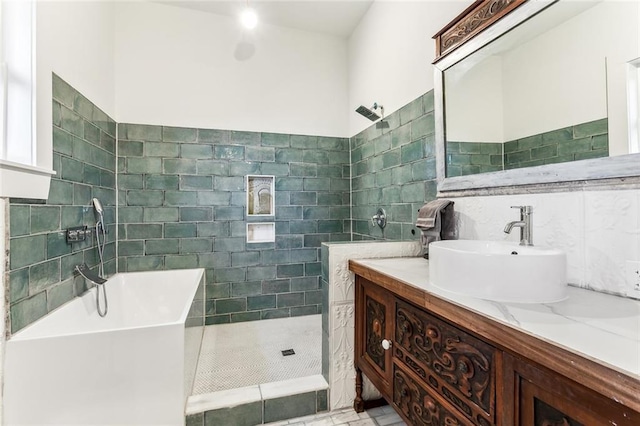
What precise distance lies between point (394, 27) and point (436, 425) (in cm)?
265

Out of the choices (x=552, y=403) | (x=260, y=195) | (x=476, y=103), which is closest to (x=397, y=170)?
(x=476, y=103)

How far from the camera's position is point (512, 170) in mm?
1370

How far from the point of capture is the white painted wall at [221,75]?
2.68m

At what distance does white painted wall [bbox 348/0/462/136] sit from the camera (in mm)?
1938

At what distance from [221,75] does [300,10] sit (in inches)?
39.5

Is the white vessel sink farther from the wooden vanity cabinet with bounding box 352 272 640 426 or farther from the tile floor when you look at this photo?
the tile floor

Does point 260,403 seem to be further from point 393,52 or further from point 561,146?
point 393,52

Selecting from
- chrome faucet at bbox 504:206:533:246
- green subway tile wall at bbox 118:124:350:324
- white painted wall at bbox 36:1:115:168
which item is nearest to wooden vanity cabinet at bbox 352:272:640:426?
chrome faucet at bbox 504:206:533:246

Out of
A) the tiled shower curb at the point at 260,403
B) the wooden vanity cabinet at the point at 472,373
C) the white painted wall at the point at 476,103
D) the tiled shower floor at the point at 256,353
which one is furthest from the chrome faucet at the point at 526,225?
the tiled shower floor at the point at 256,353

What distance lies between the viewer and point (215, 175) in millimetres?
2871

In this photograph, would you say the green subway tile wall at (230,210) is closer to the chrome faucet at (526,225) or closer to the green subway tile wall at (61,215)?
the green subway tile wall at (61,215)

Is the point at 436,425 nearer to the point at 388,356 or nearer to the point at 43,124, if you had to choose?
the point at 388,356

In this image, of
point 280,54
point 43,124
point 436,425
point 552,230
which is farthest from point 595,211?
point 280,54

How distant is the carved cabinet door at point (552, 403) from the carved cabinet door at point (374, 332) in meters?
0.63
